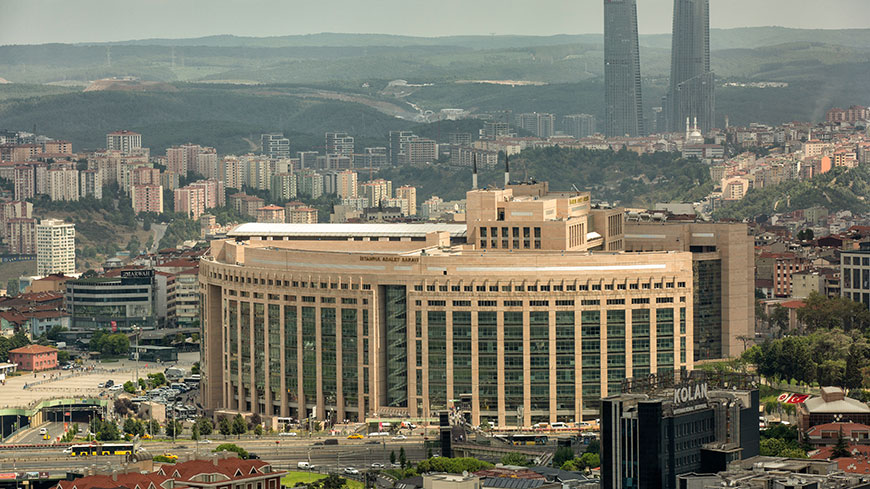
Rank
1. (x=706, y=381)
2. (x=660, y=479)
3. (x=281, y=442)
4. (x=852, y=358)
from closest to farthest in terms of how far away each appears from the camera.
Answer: (x=660, y=479) < (x=706, y=381) < (x=281, y=442) < (x=852, y=358)

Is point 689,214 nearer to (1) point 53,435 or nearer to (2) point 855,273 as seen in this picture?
(2) point 855,273

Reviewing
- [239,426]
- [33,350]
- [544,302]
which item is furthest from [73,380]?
[544,302]

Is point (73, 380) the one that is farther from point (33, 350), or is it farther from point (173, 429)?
point (173, 429)

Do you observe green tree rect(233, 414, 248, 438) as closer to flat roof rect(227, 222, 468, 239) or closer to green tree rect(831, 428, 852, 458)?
flat roof rect(227, 222, 468, 239)

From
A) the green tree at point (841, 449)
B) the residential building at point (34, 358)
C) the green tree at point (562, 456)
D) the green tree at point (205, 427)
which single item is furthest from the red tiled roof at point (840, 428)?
the residential building at point (34, 358)

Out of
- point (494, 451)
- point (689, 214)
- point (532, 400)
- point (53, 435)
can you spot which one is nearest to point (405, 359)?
point (532, 400)

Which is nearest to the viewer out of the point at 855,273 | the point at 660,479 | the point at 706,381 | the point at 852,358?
the point at 660,479
